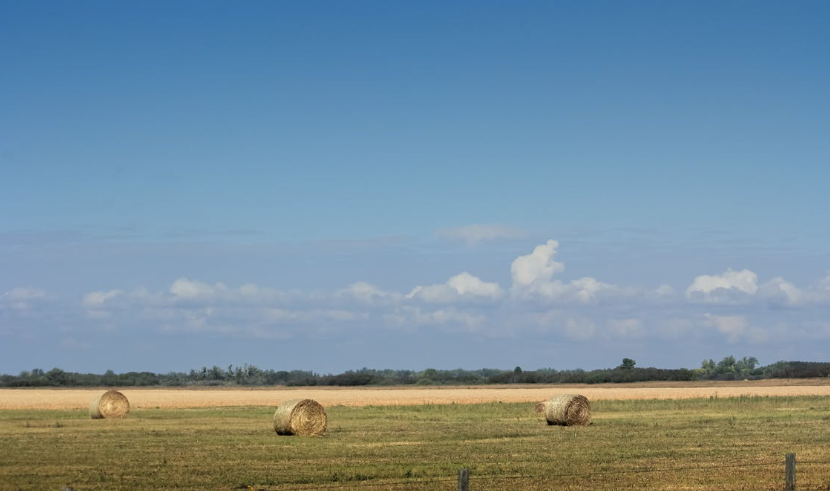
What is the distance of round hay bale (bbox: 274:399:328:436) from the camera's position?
1484 inches

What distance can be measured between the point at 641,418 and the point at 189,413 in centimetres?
2267

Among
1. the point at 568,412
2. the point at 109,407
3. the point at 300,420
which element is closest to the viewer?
the point at 300,420

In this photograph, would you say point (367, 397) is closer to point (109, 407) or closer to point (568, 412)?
point (109, 407)

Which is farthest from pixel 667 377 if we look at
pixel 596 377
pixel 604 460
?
pixel 604 460

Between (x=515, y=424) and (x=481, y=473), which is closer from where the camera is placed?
(x=481, y=473)

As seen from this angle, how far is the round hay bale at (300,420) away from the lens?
3769 cm

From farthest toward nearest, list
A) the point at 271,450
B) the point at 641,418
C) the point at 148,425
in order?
the point at 641,418 → the point at 148,425 → the point at 271,450

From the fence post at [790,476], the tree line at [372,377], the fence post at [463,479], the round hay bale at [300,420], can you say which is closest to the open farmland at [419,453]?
the round hay bale at [300,420]

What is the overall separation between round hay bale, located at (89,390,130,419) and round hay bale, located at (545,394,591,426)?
20.1m

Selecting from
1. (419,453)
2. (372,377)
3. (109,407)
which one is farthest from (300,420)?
(372,377)

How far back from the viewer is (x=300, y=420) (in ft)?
124

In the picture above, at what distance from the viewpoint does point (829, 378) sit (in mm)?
145375

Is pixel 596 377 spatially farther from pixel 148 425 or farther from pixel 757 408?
pixel 148 425

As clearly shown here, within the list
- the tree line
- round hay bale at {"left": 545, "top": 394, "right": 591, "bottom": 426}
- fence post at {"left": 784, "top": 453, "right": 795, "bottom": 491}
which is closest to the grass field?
round hay bale at {"left": 545, "top": 394, "right": 591, "bottom": 426}
